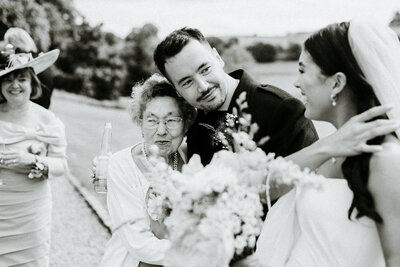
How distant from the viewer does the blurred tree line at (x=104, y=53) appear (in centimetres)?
3869

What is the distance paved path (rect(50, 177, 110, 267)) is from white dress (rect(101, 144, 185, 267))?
4.14m

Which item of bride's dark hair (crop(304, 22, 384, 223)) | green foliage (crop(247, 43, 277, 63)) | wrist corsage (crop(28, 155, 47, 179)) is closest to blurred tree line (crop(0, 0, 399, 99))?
green foliage (crop(247, 43, 277, 63))

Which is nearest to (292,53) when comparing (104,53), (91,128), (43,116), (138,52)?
(138,52)

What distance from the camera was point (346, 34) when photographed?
8.61ft

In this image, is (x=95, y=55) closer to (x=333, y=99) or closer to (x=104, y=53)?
(x=104, y=53)

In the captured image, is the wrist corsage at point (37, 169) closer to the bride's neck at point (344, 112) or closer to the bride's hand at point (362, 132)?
the bride's neck at point (344, 112)

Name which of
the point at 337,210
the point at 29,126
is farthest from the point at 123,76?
the point at 337,210

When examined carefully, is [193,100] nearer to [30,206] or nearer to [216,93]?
[216,93]

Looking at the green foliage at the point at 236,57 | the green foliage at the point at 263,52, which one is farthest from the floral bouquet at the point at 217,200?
the green foliage at the point at 263,52

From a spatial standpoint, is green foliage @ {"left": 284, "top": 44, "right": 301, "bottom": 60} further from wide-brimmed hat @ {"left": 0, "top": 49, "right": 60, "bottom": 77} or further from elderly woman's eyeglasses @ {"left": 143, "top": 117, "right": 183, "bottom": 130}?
elderly woman's eyeglasses @ {"left": 143, "top": 117, "right": 183, "bottom": 130}

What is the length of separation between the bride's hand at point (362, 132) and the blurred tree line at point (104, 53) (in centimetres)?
3169

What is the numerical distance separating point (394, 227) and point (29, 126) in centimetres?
379

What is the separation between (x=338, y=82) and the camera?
2648 millimetres

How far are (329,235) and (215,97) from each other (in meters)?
1.19
